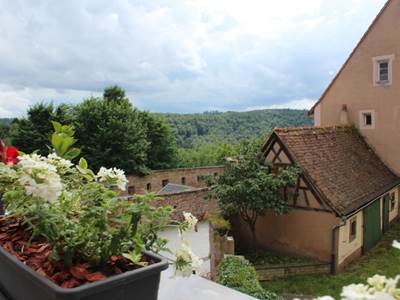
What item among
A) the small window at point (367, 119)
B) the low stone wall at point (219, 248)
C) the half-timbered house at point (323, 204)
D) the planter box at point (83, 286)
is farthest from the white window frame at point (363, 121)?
the planter box at point (83, 286)

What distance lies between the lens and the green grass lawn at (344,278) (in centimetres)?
747

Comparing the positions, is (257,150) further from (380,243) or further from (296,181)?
(380,243)

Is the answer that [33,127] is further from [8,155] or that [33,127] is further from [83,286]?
[83,286]

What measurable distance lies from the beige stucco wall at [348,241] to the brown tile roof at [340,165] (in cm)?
43

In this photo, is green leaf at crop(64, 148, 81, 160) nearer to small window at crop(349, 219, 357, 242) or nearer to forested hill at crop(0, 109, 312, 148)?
small window at crop(349, 219, 357, 242)

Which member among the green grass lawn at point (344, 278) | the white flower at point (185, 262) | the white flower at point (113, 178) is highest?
the white flower at point (113, 178)

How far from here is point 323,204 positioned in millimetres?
8461

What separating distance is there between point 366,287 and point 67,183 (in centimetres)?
98

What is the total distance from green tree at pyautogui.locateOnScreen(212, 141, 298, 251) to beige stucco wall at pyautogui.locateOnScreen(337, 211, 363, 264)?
1434mm

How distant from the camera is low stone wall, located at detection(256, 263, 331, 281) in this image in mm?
8059

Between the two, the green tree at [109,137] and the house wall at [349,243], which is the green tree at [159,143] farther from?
the house wall at [349,243]

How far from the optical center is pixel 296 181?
865 cm

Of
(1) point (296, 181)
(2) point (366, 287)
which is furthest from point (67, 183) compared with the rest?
(1) point (296, 181)

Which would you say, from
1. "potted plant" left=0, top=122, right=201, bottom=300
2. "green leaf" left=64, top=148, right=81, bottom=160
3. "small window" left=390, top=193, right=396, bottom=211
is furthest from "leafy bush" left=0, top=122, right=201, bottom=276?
"small window" left=390, top=193, right=396, bottom=211
